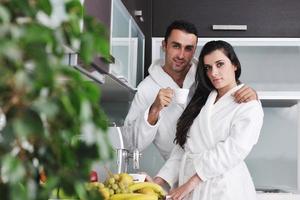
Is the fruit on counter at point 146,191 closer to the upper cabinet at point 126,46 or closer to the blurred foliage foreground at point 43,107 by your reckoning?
the upper cabinet at point 126,46

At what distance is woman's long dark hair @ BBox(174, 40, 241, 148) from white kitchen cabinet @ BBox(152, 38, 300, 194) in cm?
73

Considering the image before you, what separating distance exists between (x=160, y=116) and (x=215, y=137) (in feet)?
1.20

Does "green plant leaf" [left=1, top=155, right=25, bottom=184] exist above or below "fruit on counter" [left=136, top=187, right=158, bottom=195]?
above

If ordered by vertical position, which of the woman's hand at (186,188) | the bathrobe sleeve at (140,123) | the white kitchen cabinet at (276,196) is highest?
the bathrobe sleeve at (140,123)

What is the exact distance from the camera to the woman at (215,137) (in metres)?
2.18

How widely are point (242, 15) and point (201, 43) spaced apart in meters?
0.30

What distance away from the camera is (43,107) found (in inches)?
17.0

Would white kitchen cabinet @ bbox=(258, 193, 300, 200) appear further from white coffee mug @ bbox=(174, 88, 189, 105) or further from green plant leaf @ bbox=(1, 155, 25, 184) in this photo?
green plant leaf @ bbox=(1, 155, 25, 184)

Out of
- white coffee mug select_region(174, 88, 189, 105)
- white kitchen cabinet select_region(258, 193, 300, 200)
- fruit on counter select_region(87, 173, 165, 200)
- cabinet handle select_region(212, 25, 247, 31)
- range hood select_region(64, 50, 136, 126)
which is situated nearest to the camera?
range hood select_region(64, 50, 136, 126)

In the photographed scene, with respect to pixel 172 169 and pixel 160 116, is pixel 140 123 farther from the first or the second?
pixel 172 169

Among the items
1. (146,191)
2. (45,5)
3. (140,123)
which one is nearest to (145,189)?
(146,191)

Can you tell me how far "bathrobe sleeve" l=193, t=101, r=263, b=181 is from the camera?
2.16 metres

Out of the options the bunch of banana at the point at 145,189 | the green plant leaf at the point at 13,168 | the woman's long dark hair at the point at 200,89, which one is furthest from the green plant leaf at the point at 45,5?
the woman's long dark hair at the point at 200,89

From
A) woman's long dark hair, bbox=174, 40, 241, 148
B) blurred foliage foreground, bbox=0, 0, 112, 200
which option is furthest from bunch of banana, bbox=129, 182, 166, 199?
blurred foliage foreground, bbox=0, 0, 112, 200
